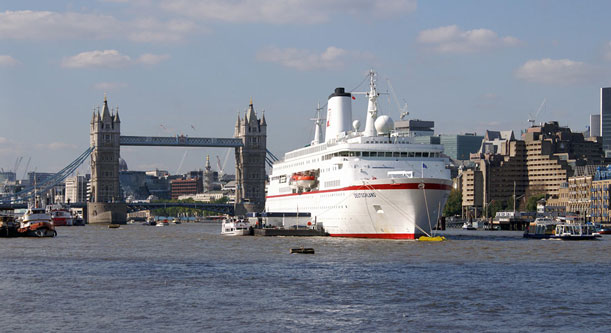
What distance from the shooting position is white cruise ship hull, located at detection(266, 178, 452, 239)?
3516 inches

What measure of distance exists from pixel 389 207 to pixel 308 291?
42466mm

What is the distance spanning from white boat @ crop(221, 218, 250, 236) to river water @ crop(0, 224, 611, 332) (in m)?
36.1

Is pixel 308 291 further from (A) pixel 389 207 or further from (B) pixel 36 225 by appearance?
(B) pixel 36 225

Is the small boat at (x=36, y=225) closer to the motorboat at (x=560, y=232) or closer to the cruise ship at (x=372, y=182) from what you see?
the cruise ship at (x=372, y=182)

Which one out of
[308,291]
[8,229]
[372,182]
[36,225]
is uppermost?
[372,182]

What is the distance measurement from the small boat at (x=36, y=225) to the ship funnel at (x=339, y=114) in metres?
33.0

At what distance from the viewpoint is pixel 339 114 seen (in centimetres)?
11506

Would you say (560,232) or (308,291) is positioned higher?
(560,232)

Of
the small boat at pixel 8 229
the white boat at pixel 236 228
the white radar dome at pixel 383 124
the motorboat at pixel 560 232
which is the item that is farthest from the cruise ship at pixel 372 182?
the small boat at pixel 8 229

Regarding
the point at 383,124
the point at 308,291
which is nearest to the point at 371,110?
the point at 383,124

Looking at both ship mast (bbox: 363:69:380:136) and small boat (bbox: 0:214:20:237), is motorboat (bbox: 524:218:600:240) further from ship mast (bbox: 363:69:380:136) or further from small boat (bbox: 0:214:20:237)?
small boat (bbox: 0:214:20:237)

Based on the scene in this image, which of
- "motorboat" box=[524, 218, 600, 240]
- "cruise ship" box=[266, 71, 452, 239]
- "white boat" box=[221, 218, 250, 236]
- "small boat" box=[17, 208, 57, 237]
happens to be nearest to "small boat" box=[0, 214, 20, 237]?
"small boat" box=[17, 208, 57, 237]

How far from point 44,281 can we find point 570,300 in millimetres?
26905

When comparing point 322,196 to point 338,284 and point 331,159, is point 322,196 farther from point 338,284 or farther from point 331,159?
point 338,284
